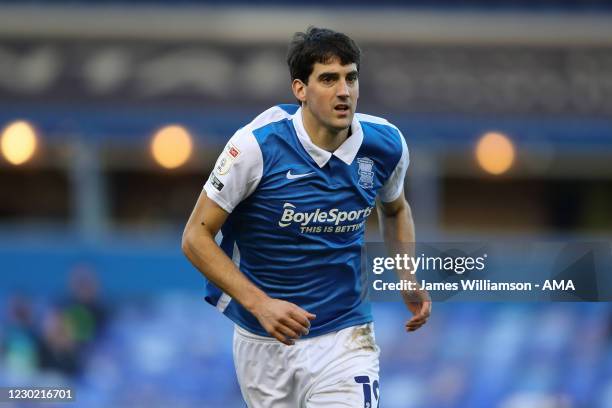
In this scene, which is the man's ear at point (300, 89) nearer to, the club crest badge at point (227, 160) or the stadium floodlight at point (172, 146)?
the club crest badge at point (227, 160)

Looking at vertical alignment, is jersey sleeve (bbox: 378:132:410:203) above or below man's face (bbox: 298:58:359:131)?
below

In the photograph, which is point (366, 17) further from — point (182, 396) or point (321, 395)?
point (321, 395)

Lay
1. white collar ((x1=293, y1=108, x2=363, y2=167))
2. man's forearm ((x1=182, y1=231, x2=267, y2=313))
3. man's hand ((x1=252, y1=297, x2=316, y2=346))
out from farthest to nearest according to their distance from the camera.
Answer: white collar ((x1=293, y1=108, x2=363, y2=167)) → man's forearm ((x1=182, y1=231, x2=267, y2=313)) → man's hand ((x1=252, y1=297, x2=316, y2=346))

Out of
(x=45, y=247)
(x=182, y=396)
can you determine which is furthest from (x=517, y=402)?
(x=45, y=247)

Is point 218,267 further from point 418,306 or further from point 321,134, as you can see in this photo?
point 418,306

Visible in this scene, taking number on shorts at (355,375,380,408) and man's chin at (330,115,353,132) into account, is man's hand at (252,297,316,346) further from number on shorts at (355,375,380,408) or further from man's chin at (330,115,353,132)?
man's chin at (330,115,353,132)

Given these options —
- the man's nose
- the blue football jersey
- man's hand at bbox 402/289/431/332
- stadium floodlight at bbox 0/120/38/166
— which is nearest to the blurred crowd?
stadium floodlight at bbox 0/120/38/166

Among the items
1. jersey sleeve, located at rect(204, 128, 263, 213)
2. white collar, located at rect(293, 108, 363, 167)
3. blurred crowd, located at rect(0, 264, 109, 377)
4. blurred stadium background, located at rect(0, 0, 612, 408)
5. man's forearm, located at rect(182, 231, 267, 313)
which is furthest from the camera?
blurred stadium background, located at rect(0, 0, 612, 408)

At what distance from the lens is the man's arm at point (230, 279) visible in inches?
229

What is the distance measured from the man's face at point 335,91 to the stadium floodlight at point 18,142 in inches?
432

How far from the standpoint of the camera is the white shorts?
6277 millimetres

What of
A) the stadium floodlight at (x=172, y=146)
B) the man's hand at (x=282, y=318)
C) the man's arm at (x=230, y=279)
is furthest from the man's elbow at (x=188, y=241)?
the stadium floodlight at (x=172, y=146)

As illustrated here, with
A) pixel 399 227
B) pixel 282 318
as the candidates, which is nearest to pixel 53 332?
pixel 399 227

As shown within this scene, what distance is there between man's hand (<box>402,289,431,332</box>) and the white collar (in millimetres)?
814
